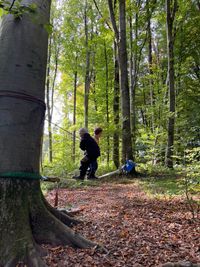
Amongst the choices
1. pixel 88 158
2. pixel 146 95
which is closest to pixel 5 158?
pixel 88 158

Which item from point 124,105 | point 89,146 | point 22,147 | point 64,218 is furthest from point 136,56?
point 22,147

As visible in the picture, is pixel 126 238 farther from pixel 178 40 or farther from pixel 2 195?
pixel 178 40

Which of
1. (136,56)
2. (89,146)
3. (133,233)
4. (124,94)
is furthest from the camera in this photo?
(136,56)

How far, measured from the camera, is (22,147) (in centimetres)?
203

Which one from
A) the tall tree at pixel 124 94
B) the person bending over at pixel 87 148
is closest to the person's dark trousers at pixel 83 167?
the person bending over at pixel 87 148

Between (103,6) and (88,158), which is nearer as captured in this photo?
(88,158)

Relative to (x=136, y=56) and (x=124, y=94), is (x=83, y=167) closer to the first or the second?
(x=124, y=94)

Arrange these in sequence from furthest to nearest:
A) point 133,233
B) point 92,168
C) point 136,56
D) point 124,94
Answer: point 136,56, point 124,94, point 92,168, point 133,233

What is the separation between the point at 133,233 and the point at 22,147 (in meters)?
Result: 1.48

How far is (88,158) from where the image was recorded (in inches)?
254

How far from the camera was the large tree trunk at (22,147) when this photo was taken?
193cm

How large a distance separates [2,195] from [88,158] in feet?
14.8

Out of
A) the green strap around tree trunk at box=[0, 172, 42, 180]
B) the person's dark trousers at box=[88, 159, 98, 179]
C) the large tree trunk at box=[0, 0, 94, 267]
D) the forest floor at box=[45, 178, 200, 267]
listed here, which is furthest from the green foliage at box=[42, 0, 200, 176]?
the green strap around tree trunk at box=[0, 172, 42, 180]

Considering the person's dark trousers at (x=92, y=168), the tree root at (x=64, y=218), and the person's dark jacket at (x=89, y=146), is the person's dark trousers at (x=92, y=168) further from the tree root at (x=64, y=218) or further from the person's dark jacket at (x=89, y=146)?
the tree root at (x=64, y=218)
